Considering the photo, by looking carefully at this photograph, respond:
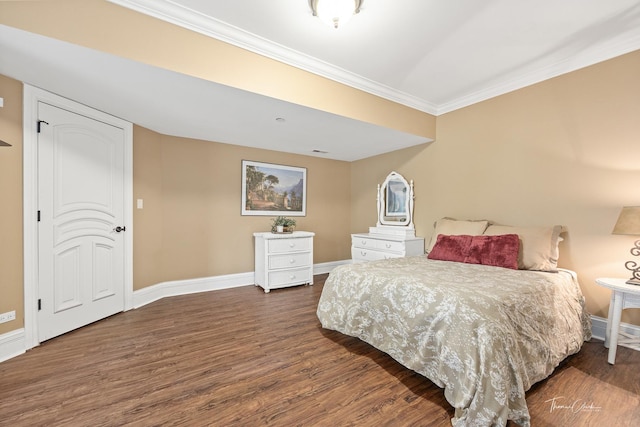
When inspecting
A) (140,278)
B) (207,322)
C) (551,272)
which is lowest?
(207,322)

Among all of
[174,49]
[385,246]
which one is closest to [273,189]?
[385,246]

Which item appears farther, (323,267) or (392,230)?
(323,267)

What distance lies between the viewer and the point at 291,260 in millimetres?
3924

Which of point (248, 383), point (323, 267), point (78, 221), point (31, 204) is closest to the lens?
point (248, 383)

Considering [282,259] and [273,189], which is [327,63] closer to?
[273,189]

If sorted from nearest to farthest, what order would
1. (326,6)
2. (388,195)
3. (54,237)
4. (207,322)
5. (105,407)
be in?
(105,407) → (326,6) → (54,237) → (207,322) → (388,195)

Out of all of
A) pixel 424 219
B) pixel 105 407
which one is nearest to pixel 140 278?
pixel 105 407

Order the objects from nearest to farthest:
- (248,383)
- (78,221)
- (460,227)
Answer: (248,383)
(78,221)
(460,227)

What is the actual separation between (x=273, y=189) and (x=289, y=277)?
4.85ft

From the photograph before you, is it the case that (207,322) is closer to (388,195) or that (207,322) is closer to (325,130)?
(325,130)

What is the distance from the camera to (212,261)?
12.7 ft

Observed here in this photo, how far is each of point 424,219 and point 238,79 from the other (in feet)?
10.0

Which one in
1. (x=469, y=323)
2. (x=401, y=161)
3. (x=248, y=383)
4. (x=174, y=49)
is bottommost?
(x=248, y=383)

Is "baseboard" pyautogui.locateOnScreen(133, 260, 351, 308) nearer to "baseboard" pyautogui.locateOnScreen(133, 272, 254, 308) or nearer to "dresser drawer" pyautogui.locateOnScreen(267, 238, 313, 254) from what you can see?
"baseboard" pyautogui.locateOnScreen(133, 272, 254, 308)
